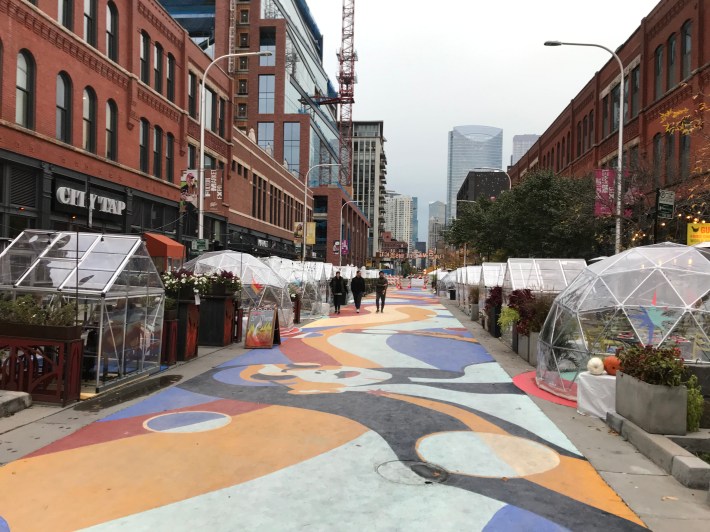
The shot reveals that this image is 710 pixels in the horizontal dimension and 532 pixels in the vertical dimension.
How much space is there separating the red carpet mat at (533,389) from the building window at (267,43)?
65.4 metres

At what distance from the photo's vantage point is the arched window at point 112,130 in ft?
76.9

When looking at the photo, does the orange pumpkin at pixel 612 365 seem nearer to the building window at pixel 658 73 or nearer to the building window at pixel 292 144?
the building window at pixel 658 73

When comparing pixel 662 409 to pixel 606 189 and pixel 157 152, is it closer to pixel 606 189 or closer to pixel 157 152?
pixel 606 189

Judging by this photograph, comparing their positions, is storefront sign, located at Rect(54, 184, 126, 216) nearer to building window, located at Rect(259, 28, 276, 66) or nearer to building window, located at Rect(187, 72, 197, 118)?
building window, located at Rect(187, 72, 197, 118)

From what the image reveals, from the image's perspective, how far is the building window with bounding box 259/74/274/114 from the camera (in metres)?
69.6

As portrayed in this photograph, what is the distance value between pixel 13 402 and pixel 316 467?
4.61 m

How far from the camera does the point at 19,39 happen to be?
17.7 meters

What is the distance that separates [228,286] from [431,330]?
8490 millimetres

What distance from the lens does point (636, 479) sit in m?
5.40

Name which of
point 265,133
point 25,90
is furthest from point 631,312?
point 265,133

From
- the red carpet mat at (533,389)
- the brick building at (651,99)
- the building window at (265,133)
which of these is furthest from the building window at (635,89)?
the building window at (265,133)

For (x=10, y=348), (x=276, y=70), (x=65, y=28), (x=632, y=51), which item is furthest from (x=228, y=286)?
(x=276, y=70)

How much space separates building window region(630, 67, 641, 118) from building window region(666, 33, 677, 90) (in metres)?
3.36

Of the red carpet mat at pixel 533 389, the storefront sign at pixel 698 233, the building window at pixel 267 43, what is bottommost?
the red carpet mat at pixel 533 389
